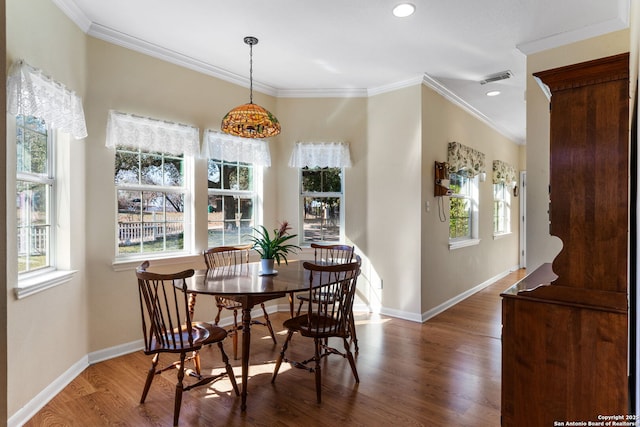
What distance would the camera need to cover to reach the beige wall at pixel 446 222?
407 cm

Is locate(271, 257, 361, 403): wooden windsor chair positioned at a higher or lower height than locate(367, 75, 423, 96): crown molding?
lower

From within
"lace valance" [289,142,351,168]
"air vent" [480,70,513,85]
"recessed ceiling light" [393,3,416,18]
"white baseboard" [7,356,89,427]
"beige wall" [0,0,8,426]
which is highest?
"recessed ceiling light" [393,3,416,18]

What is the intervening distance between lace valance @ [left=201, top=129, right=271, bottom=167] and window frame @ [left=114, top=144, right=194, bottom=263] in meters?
0.24

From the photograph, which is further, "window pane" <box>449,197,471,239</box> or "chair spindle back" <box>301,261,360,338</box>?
"window pane" <box>449,197,471,239</box>

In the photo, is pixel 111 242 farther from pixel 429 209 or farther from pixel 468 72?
pixel 468 72

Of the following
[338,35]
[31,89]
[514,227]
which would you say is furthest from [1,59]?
[514,227]

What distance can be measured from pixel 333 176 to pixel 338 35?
1.82 meters

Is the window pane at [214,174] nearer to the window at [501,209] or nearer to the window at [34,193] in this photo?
the window at [34,193]

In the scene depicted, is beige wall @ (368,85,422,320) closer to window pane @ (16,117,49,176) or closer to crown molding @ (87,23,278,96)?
crown molding @ (87,23,278,96)

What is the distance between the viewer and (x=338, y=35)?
3.02 meters

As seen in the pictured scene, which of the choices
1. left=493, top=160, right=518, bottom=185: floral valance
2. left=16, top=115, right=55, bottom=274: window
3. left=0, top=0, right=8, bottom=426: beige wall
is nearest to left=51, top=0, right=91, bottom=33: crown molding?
left=16, top=115, right=55, bottom=274: window

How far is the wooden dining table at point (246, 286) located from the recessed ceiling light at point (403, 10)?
209 cm

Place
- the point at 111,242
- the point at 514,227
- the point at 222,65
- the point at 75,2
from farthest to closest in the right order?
the point at 514,227 < the point at 222,65 < the point at 111,242 < the point at 75,2

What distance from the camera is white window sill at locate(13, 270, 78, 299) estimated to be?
6.95ft
